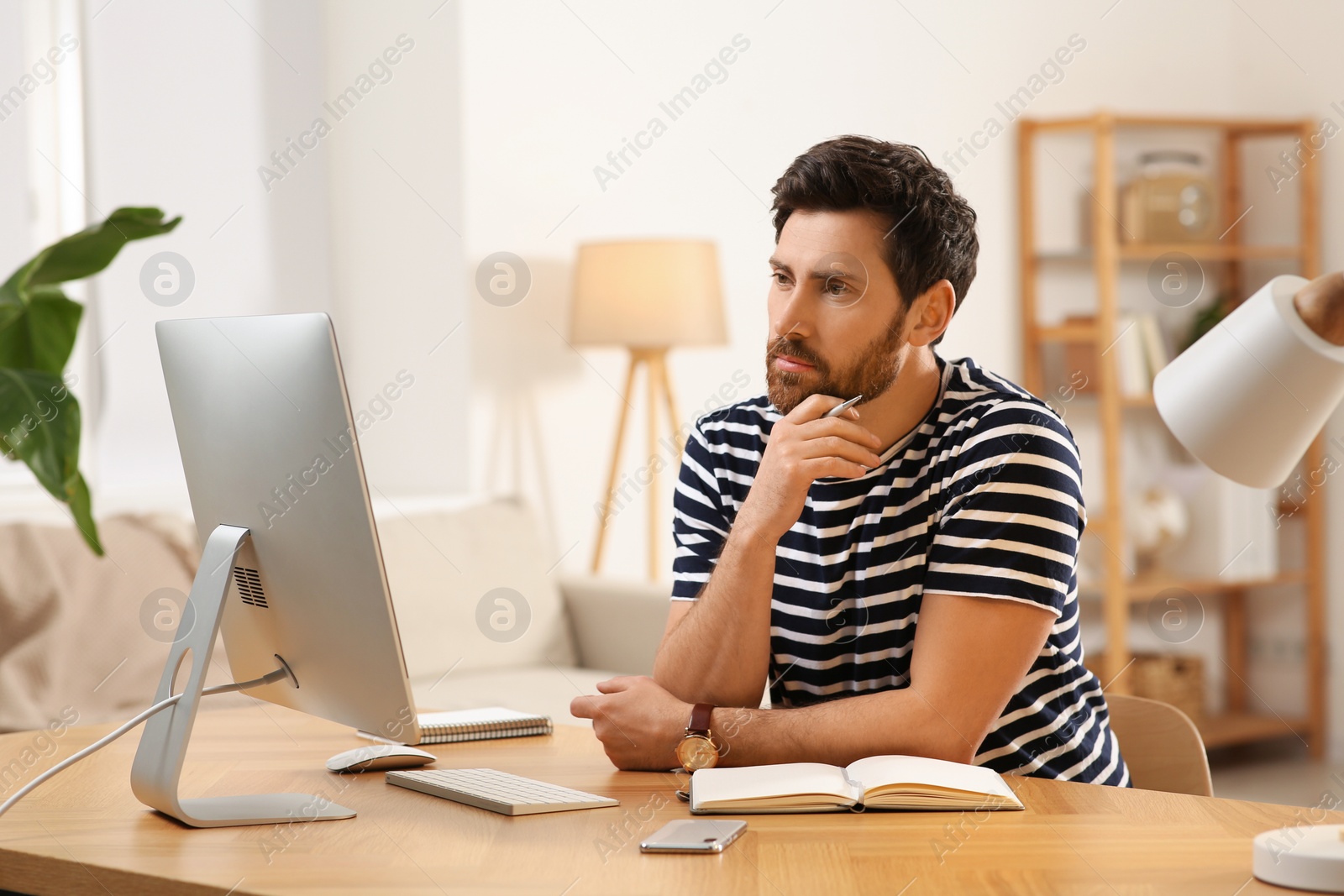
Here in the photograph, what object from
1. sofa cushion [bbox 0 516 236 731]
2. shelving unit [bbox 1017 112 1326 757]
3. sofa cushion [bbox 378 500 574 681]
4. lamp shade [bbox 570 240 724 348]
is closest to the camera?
sofa cushion [bbox 0 516 236 731]

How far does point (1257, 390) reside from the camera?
0.90 metres

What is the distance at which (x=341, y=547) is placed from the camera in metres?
1.11

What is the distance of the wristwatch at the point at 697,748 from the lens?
4.44 feet

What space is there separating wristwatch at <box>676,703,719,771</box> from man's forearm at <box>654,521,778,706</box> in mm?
188

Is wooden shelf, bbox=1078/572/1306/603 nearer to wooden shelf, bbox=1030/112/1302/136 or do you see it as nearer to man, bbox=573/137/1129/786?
wooden shelf, bbox=1030/112/1302/136

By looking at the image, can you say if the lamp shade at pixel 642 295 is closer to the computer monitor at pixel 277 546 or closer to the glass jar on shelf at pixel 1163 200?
the glass jar on shelf at pixel 1163 200

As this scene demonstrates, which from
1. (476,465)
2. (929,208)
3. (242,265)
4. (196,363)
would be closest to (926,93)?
(476,465)

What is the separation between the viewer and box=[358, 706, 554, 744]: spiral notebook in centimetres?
152

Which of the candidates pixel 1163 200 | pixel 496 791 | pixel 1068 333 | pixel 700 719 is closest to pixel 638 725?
pixel 700 719

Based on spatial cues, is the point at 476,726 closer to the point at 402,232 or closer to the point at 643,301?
the point at 643,301

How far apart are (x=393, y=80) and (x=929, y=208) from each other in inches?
93.8

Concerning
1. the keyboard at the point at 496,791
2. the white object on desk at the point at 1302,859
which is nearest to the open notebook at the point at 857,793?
the keyboard at the point at 496,791

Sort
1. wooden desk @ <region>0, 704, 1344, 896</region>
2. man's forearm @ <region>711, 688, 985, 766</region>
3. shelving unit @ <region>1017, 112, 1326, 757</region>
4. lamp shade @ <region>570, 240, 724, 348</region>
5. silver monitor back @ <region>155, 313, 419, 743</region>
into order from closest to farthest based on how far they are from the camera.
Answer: wooden desk @ <region>0, 704, 1344, 896</region> → silver monitor back @ <region>155, 313, 419, 743</region> → man's forearm @ <region>711, 688, 985, 766</region> → lamp shade @ <region>570, 240, 724, 348</region> → shelving unit @ <region>1017, 112, 1326, 757</region>

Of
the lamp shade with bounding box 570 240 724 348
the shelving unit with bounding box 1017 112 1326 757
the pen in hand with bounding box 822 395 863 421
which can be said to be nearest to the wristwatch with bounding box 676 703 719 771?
the pen in hand with bounding box 822 395 863 421
